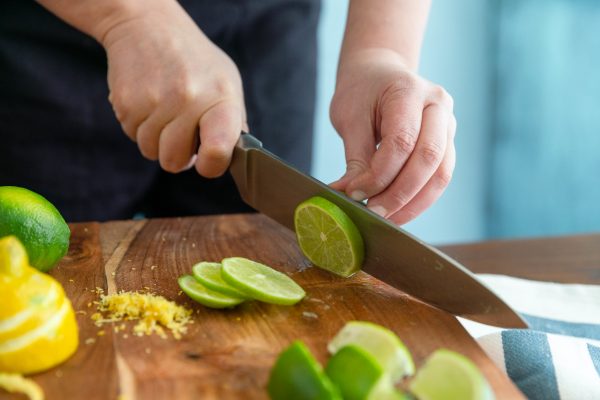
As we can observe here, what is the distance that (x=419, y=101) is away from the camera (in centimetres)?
131

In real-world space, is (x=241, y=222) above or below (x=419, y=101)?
below

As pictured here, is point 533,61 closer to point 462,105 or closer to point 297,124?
point 462,105

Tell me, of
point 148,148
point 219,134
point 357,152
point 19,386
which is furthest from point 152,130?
point 19,386

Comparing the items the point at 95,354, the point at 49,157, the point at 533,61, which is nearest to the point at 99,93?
the point at 49,157

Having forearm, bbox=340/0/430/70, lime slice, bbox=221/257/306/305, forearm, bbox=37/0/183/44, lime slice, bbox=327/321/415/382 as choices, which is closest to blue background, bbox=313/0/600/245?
forearm, bbox=340/0/430/70

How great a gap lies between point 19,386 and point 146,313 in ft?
0.77

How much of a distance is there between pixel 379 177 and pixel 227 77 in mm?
357

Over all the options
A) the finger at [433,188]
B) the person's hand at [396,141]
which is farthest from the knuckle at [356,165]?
the finger at [433,188]

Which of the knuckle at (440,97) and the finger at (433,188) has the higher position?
the knuckle at (440,97)

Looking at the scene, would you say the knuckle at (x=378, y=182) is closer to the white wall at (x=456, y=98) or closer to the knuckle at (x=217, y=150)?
the knuckle at (x=217, y=150)

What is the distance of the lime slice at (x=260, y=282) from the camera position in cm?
109

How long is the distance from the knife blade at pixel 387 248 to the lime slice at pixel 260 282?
15cm

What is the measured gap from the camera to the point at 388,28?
159 centimetres

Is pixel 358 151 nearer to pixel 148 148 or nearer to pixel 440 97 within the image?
pixel 440 97
